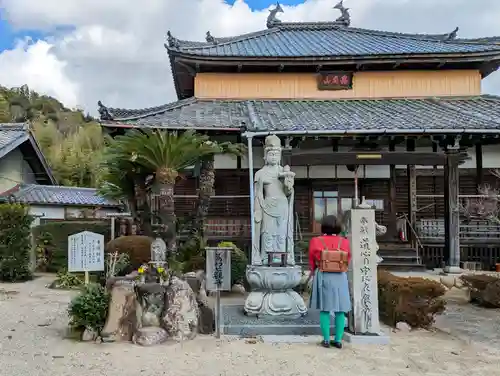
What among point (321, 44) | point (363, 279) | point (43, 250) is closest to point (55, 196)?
point (43, 250)

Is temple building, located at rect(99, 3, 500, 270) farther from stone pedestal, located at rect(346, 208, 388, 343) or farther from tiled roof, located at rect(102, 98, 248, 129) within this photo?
stone pedestal, located at rect(346, 208, 388, 343)

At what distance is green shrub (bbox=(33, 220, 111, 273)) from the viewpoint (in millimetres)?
15000

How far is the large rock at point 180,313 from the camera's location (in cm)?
635

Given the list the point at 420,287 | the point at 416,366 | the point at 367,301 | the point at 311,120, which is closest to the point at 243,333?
the point at 367,301

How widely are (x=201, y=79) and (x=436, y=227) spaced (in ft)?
32.3

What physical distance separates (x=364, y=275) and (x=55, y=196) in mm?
20439

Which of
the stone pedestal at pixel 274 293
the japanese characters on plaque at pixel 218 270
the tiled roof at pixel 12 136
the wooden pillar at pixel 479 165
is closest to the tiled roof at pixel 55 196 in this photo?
the tiled roof at pixel 12 136

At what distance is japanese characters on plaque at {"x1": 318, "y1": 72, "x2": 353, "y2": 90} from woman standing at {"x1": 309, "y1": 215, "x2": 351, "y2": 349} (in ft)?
37.1

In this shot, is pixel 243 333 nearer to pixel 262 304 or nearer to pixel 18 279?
pixel 262 304

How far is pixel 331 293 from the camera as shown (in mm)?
5930

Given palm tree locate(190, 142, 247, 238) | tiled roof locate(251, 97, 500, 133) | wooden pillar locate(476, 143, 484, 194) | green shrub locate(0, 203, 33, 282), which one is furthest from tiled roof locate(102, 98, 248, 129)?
wooden pillar locate(476, 143, 484, 194)

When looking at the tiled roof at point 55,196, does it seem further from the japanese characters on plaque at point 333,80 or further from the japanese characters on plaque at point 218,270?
the japanese characters on plaque at point 218,270

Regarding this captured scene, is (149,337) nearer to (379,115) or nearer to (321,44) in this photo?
(379,115)

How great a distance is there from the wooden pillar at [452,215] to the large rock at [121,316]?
32.8ft
